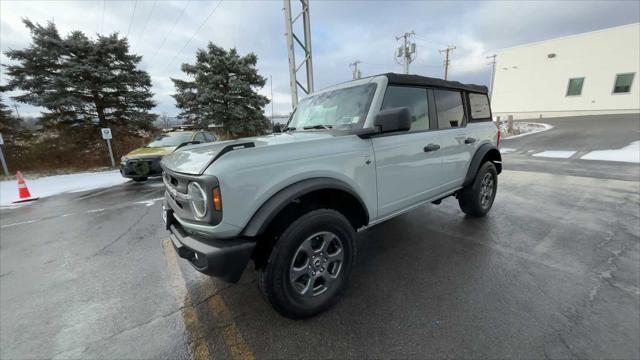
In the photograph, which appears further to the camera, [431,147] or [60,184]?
[60,184]

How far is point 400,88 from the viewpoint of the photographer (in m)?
2.75

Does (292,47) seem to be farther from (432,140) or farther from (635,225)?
(635,225)

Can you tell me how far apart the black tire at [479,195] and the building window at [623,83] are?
30.7 metres

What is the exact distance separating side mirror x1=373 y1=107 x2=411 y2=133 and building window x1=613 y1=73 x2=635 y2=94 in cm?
3333

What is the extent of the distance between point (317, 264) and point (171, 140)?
853 centimetres

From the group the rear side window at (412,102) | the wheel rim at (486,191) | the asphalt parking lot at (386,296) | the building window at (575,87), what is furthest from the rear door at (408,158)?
the building window at (575,87)

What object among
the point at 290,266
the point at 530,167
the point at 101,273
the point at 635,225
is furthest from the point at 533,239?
the point at 530,167

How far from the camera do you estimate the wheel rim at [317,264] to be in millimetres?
2031

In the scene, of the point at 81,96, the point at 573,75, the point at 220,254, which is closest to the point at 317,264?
the point at 220,254

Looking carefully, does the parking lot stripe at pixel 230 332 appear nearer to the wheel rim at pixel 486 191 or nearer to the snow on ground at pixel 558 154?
the wheel rim at pixel 486 191

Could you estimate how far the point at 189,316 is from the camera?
221 cm

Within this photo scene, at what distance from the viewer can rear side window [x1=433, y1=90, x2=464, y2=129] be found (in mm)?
3182

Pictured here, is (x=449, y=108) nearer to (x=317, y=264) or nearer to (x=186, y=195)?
(x=317, y=264)

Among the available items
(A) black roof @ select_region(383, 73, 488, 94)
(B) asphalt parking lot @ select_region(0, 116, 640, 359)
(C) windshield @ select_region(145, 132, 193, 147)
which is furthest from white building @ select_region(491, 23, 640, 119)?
(C) windshield @ select_region(145, 132, 193, 147)
